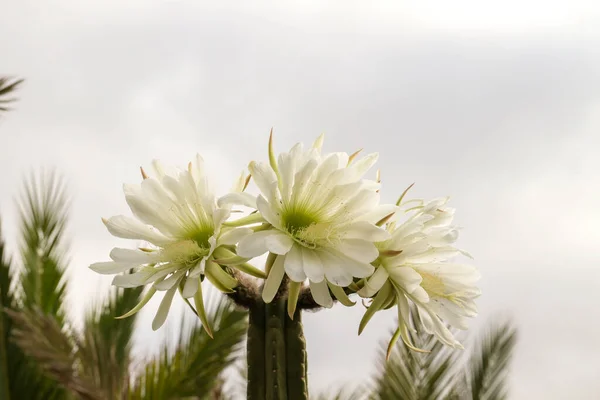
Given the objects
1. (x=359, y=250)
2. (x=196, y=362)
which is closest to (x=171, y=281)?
(x=359, y=250)

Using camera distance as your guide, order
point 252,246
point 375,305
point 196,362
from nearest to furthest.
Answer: point 252,246, point 375,305, point 196,362

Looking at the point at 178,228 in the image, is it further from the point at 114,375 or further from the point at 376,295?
the point at 114,375

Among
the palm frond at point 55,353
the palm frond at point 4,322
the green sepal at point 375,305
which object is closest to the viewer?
the green sepal at point 375,305

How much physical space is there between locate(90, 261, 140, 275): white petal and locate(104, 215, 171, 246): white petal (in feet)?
0.19

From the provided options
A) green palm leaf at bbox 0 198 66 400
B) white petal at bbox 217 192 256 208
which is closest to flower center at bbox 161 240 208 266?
white petal at bbox 217 192 256 208

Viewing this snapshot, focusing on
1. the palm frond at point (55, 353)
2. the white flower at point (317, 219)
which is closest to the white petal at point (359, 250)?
the white flower at point (317, 219)

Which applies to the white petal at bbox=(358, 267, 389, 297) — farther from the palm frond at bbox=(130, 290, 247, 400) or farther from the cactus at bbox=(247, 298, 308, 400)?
the palm frond at bbox=(130, 290, 247, 400)

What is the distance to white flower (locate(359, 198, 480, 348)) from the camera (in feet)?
4.55

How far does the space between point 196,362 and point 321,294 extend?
277 cm

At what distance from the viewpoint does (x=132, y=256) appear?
1456 mm

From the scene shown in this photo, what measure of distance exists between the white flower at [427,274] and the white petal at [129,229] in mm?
440

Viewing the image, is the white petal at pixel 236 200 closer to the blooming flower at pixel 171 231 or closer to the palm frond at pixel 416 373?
the blooming flower at pixel 171 231

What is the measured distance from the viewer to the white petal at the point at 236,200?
1.38m

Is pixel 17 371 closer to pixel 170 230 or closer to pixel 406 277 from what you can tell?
pixel 170 230
